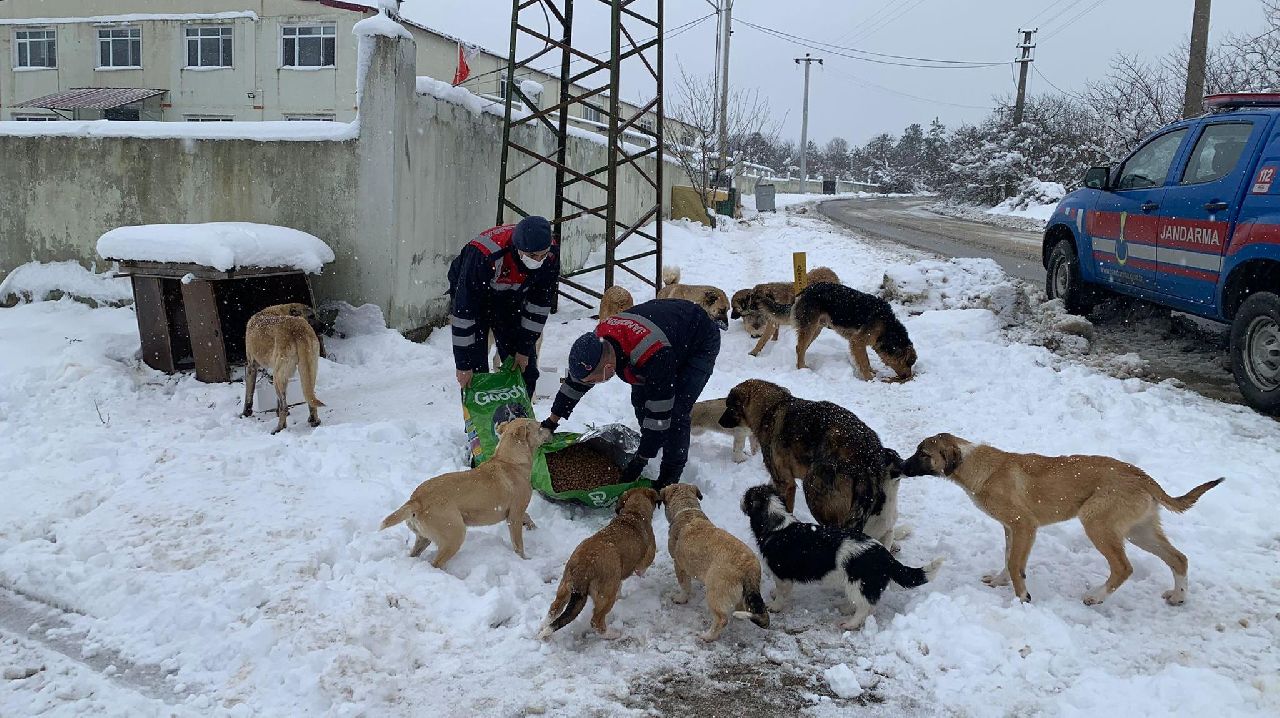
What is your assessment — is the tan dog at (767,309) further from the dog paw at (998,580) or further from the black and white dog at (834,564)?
the black and white dog at (834,564)

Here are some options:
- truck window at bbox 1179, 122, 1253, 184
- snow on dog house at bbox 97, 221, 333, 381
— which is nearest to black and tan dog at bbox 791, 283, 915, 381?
truck window at bbox 1179, 122, 1253, 184

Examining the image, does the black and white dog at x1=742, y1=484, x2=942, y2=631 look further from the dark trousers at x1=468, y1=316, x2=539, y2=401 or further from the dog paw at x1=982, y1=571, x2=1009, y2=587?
the dark trousers at x1=468, y1=316, x2=539, y2=401

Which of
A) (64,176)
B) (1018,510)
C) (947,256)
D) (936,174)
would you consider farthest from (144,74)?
(936,174)

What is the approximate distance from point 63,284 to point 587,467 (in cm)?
780

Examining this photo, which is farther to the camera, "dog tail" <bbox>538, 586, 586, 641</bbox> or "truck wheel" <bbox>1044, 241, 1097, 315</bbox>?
"truck wheel" <bbox>1044, 241, 1097, 315</bbox>

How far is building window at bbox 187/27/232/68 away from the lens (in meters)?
30.3

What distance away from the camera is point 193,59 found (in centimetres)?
3108

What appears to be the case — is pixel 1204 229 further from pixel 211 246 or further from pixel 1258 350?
pixel 211 246

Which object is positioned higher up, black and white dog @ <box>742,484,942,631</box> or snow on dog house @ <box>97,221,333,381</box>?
snow on dog house @ <box>97,221,333,381</box>

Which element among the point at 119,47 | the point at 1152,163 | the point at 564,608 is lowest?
the point at 564,608

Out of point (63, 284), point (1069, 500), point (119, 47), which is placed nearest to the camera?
point (1069, 500)

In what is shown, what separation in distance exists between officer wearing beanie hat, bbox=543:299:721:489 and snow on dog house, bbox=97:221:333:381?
4.23 meters

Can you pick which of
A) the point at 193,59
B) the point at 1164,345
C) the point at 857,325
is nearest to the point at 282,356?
the point at 857,325

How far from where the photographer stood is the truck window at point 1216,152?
23.8ft
